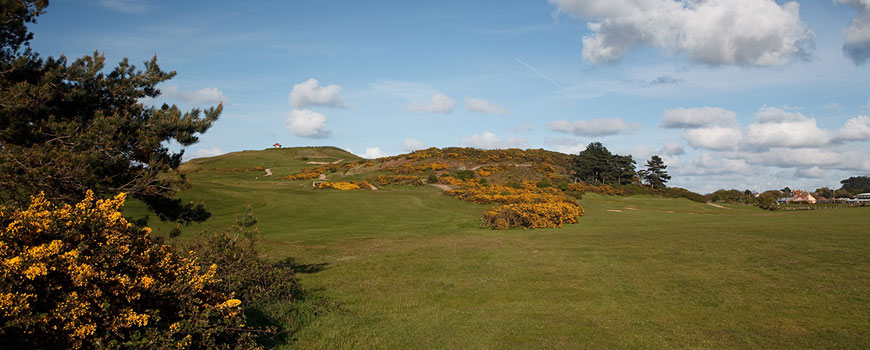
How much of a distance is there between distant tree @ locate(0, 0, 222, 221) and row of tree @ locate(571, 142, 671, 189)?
72.5 metres

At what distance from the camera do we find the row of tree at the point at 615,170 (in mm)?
78375

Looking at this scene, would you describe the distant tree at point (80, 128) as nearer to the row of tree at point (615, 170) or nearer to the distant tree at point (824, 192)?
the row of tree at point (615, 170)

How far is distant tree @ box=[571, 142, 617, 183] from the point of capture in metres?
78.4

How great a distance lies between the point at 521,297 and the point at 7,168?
11.5 meters

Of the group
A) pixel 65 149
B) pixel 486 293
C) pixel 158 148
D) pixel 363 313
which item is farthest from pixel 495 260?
pixel 65 149

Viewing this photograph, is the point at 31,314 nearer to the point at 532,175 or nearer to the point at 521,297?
the point at 521,297

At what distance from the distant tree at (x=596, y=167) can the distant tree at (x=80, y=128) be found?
72.2 m

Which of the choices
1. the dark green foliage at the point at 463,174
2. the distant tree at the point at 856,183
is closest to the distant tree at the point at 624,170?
the dark green foliage at the point at 463,174

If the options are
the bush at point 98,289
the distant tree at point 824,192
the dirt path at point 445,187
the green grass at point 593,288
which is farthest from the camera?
the distant tree at point 824,192

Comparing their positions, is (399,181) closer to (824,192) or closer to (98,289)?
(98,289)

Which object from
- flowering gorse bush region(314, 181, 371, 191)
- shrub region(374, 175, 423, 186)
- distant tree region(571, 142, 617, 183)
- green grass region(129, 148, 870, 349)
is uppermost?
distant tree region(571, 142, 617, 183)

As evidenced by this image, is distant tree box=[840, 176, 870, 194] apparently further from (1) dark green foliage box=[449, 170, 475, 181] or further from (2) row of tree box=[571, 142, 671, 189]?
(1) dark green foliage box=[449, 170, 475, 181]

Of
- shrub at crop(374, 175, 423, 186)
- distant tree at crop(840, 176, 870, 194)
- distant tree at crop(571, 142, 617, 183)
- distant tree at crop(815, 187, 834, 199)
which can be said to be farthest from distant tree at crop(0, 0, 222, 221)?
distant tree at crop(840, 176, 870, 194)

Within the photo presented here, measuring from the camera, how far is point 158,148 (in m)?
12.1
